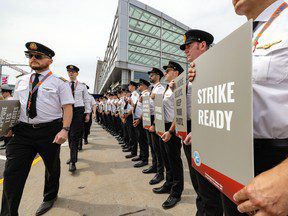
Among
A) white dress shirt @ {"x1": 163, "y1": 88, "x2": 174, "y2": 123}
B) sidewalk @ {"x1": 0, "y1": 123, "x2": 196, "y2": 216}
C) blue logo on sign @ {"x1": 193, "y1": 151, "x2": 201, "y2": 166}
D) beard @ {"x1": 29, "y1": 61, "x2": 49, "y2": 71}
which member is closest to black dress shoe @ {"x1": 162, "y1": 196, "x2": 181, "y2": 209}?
sidewalk @ {"x1": 0, "y1": 123, "x2": 196, "y2": 216}

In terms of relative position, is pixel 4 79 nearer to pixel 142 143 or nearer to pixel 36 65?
pixel 142 143

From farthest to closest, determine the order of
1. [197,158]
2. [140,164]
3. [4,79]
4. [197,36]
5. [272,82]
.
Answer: [4,79] < [140,164] < [197,36] < [197,158] < [272,82]

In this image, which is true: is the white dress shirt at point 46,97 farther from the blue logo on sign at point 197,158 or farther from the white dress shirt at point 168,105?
the blue logo on sign at point 197,158

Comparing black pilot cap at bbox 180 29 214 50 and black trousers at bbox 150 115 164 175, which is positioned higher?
black pilot cap at bbox 180 29 214 50

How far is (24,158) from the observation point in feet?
7.27

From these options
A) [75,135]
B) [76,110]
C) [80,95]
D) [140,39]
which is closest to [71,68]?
[80,95]

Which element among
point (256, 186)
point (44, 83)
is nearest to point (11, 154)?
point (44, 83)

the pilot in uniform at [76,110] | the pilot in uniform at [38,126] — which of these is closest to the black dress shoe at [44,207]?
the pilot in uniform at [38,126]

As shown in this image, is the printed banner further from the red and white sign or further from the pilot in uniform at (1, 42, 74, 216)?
the red and white sign

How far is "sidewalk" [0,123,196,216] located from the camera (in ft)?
8.17

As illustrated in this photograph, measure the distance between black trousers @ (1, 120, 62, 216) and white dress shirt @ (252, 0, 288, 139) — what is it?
7.69 feet

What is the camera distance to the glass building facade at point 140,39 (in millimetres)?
20578

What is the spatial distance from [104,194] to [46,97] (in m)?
1.70

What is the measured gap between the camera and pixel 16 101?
90.4 inches
